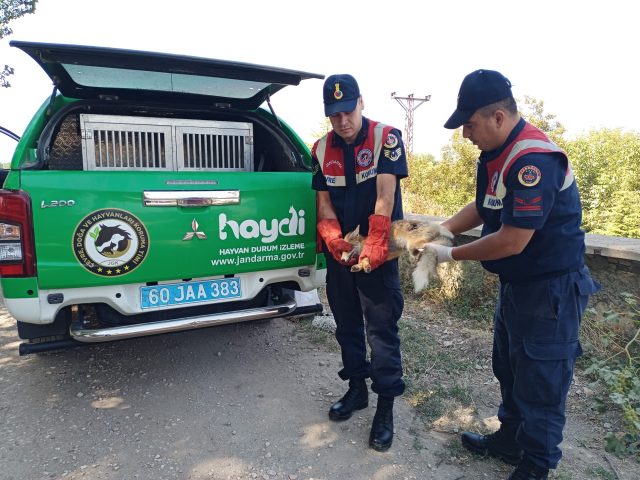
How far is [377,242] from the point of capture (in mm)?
2213

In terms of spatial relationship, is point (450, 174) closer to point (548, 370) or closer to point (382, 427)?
point (382, 427)

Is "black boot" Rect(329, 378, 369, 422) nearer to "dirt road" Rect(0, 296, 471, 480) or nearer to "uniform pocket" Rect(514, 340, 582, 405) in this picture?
"dirt road" Rect(0, 296, 471, 480)

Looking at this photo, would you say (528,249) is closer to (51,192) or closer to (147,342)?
(51,192)

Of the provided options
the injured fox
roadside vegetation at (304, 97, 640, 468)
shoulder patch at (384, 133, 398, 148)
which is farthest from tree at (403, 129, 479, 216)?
the injured fox

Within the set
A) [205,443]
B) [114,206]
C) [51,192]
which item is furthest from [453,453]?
[51,192]

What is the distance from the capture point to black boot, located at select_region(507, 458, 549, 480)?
6.49 ft

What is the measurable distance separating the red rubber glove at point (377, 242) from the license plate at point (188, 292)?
1001 mm

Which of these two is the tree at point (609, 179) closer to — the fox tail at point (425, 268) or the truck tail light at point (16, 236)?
the fox tail at point (425, 268)

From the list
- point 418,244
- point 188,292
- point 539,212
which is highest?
point 539,212

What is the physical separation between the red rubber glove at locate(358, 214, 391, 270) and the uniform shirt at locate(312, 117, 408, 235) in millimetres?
195

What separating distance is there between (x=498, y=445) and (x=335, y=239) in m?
1.37

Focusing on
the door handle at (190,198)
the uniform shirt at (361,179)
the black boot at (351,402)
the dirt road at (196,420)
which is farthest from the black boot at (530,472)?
the door handle at (190,198)

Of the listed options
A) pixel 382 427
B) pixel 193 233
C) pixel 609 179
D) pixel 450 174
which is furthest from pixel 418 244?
pixel 609 179

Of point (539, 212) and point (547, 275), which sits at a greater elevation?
point (539, 212)
